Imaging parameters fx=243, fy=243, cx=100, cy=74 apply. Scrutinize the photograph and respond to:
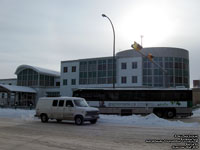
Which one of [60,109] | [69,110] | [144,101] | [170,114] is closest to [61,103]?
[60,109]

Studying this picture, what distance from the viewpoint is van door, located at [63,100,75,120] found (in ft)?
62.1

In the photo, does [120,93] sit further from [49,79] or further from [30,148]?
[49,79]

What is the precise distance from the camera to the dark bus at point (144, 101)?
1054 inches

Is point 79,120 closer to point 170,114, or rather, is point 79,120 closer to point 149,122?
point 149,122

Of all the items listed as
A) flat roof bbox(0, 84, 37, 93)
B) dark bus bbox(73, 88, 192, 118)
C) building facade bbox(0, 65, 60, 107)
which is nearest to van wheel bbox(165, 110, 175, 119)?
dark bus bbox(73, 88, 192, 118)

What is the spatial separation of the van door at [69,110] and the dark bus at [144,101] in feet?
27.9

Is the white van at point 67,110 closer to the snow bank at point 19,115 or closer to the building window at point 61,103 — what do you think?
the building window at point 61,103

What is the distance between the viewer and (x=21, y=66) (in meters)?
61.1

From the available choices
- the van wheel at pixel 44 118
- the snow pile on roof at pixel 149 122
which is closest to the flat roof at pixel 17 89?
the van wheel at pixel 44 118

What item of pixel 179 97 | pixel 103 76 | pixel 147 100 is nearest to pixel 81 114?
pixel 147 100

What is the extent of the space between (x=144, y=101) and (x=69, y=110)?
10885 millimetres

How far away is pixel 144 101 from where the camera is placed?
1067 inches

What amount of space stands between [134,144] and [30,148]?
419 centimetres

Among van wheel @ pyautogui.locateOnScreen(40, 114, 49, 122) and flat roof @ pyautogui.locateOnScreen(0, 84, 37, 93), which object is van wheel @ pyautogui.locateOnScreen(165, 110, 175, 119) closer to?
van wheel @ pyautogui.locateOnScreen(40, 114, 49, 122)
